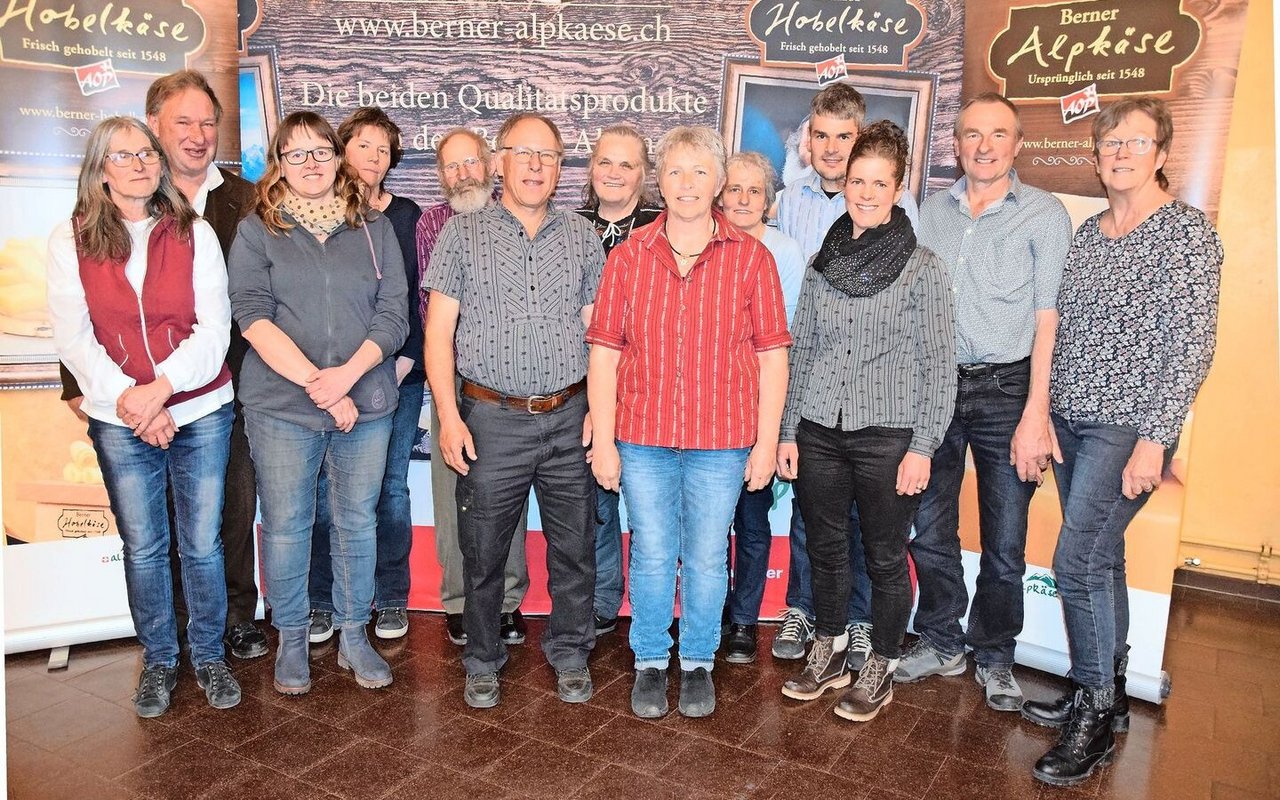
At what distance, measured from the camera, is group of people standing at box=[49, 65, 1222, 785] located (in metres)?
2.67

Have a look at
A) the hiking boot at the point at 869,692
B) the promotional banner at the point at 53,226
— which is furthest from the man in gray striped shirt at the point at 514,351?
the promotional banner at the point at 53,226

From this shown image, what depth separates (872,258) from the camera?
2.70 metres

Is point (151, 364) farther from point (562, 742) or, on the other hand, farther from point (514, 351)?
point (562, 742)

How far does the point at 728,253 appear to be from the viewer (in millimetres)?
2680

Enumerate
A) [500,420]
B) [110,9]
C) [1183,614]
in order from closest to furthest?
[500,420], [110,9], [1183,614]

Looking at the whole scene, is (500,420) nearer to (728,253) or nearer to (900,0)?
(728,253)

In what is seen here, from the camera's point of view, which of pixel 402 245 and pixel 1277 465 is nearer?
pixel 402 245

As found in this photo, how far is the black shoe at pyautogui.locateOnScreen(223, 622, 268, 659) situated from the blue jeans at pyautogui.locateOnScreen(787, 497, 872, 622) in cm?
195

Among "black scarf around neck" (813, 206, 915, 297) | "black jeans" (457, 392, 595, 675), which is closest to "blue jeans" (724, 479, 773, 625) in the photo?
"black jeans" (457, 392, 595, 675)

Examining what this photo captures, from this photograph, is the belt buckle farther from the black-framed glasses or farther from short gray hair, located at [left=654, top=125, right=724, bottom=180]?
the black-framed glasses

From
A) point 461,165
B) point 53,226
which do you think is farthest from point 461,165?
point 53,226

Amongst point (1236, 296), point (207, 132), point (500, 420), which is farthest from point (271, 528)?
point (1236, 296)

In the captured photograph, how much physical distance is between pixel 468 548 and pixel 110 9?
230cm

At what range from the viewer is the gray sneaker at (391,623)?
3.50 metres
